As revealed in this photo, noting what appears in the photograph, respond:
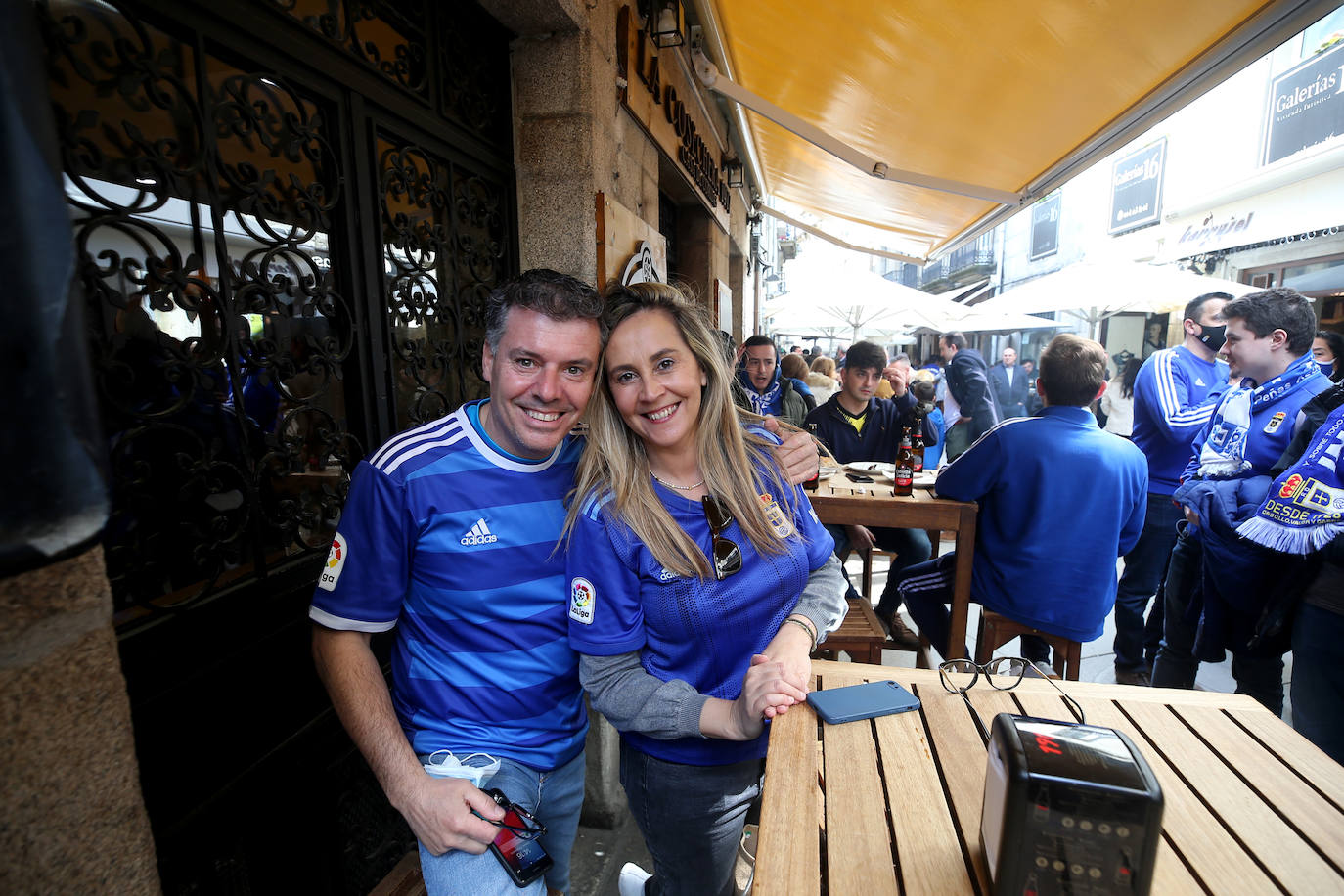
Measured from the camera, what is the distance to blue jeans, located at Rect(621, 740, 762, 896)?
1711 millimetres

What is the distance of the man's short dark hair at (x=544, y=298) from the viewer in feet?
5.41

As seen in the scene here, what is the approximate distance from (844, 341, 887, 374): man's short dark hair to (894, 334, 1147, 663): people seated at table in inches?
57.0

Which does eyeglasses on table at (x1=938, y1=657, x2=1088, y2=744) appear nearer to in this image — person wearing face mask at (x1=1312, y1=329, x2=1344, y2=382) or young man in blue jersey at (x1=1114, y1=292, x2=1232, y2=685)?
young man in blue jersey at (x1=1114, y1=292, x2=1232, y2=685)

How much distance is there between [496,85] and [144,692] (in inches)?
102

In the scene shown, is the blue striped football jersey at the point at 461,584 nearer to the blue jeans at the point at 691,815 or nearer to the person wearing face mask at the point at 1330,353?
the blue jeans at the point at 691,815

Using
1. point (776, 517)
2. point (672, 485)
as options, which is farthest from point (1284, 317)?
point (672, 485)

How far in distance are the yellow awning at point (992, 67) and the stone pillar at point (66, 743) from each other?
4.12 m

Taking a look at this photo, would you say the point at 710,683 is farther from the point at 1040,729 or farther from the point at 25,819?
the point at 25,819

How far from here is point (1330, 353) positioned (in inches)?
171

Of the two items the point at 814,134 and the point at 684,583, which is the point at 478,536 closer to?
the point at 684,583

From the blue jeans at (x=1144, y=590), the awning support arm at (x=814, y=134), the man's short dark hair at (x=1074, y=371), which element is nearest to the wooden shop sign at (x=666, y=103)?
the awning support arm at (x=814, y=134)

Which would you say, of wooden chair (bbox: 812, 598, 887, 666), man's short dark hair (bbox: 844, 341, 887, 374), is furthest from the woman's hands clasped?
man's short dark hair (bbox: 844, 341, 887, 374)

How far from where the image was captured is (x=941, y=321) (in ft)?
34.3

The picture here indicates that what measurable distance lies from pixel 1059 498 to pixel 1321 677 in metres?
1.15
